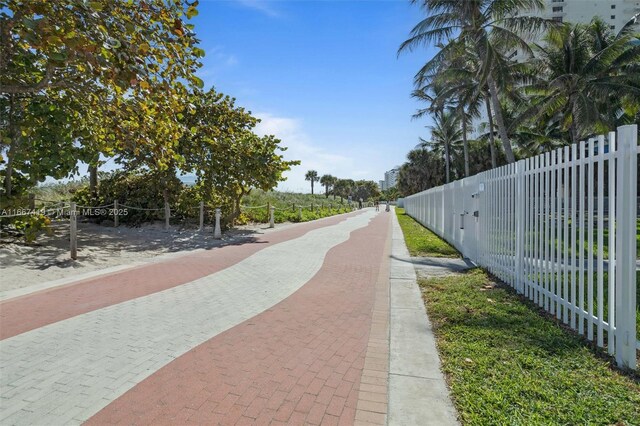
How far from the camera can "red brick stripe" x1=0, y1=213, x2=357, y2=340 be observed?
17.2 feet

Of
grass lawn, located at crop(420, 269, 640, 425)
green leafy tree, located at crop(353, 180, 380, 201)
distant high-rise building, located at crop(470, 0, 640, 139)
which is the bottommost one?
grass lawn, located at crop(420, 269, 640, 425)

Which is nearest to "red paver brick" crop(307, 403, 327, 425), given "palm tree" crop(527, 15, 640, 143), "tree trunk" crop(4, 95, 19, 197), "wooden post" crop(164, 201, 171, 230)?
"tree trunk" crop(4, 95, 19, 197)

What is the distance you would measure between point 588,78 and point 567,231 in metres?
23.9

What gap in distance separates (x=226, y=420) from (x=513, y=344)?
119 inches

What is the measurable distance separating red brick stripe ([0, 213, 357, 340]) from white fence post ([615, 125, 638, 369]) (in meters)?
6.32

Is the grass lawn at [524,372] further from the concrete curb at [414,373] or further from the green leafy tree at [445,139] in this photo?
the green leafy tree at [445,139]

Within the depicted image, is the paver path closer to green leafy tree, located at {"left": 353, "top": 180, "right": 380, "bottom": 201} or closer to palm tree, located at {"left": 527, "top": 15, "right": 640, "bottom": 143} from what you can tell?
palm tree, located at {"left": 527, "top": 15, "right": 640, "bottom": 143}

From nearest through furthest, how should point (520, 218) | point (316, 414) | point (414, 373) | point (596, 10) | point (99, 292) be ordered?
point (316, 414) → point (414, 373) → point (520, 218) → point (99, 292) → point (596, 10)

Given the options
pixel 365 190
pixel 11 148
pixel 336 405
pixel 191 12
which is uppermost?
pixel 365 190

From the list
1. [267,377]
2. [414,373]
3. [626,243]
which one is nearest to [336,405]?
[267,377]

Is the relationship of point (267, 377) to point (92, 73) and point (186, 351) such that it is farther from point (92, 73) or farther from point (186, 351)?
point (92, 73)

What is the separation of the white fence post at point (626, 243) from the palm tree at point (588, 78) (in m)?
21.1

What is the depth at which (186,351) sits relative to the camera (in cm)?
415

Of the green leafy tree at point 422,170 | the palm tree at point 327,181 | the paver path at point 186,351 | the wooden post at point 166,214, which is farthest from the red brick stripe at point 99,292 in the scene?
the palm tree at point 327,181
